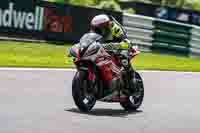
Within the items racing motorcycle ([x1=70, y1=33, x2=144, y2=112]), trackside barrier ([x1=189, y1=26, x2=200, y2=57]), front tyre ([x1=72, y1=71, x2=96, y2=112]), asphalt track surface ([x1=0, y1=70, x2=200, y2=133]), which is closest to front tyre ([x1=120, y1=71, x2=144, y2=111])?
racing motorcycle ([x1=70, y1=33, x2=144, y2=112])

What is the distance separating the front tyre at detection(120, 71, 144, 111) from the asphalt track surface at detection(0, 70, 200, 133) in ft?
0.35

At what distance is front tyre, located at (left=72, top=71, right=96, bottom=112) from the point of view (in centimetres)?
934

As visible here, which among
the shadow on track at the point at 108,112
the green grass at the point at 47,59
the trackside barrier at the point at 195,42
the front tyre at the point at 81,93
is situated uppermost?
the front tyre at the point at 81,93

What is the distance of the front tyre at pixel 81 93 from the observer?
934 cm

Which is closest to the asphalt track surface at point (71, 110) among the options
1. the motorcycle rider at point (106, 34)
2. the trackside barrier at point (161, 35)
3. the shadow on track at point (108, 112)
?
the shadow on track at point (108, 112)

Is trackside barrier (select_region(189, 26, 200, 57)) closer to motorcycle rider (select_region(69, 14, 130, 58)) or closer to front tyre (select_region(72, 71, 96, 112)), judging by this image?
motorcycle rider (select_region(69, 14, 130, 58))

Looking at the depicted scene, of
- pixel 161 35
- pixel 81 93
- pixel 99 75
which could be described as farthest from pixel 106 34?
pixel 161 35

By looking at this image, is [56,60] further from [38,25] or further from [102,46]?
[102,46]

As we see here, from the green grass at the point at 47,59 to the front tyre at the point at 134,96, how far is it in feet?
18.8

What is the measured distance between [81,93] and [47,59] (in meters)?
10.1

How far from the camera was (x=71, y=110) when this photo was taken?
9.71 meters

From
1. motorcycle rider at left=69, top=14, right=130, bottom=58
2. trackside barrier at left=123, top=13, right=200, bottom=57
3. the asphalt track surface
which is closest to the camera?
the asphalt track surface

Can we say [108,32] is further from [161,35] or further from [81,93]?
[161,35]

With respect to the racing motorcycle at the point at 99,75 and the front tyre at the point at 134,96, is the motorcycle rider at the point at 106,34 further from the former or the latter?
the front tyre at the point at 134,96
